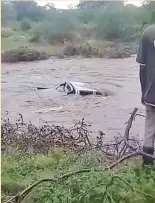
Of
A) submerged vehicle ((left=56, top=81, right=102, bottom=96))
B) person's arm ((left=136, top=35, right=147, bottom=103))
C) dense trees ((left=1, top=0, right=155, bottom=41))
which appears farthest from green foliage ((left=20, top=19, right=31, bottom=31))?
person's arm ((left=136, top=35, right=147, bottom=103))

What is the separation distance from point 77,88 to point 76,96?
0.02m

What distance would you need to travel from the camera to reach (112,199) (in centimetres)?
118

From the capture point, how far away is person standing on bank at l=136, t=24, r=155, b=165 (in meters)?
1.32

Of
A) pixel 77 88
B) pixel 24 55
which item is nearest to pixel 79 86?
pixel 77 88

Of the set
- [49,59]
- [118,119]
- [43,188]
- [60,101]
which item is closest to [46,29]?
[49,59]

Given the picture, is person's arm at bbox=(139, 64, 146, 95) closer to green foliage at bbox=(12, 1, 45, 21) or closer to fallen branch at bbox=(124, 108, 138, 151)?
fallen branch at bbox=(124, 108, 138, 151)

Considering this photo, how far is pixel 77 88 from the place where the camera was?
134 cm

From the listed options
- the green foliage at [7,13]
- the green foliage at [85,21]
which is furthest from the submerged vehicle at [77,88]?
the green foliage at [7,13]

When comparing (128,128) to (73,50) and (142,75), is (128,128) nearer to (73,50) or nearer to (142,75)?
(142,75)

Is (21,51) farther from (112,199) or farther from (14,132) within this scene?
(112,199)

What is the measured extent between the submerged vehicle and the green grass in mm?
170

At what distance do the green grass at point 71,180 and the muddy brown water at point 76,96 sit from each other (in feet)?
0.33

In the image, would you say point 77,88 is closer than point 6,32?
No

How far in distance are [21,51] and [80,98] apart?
0.21m
